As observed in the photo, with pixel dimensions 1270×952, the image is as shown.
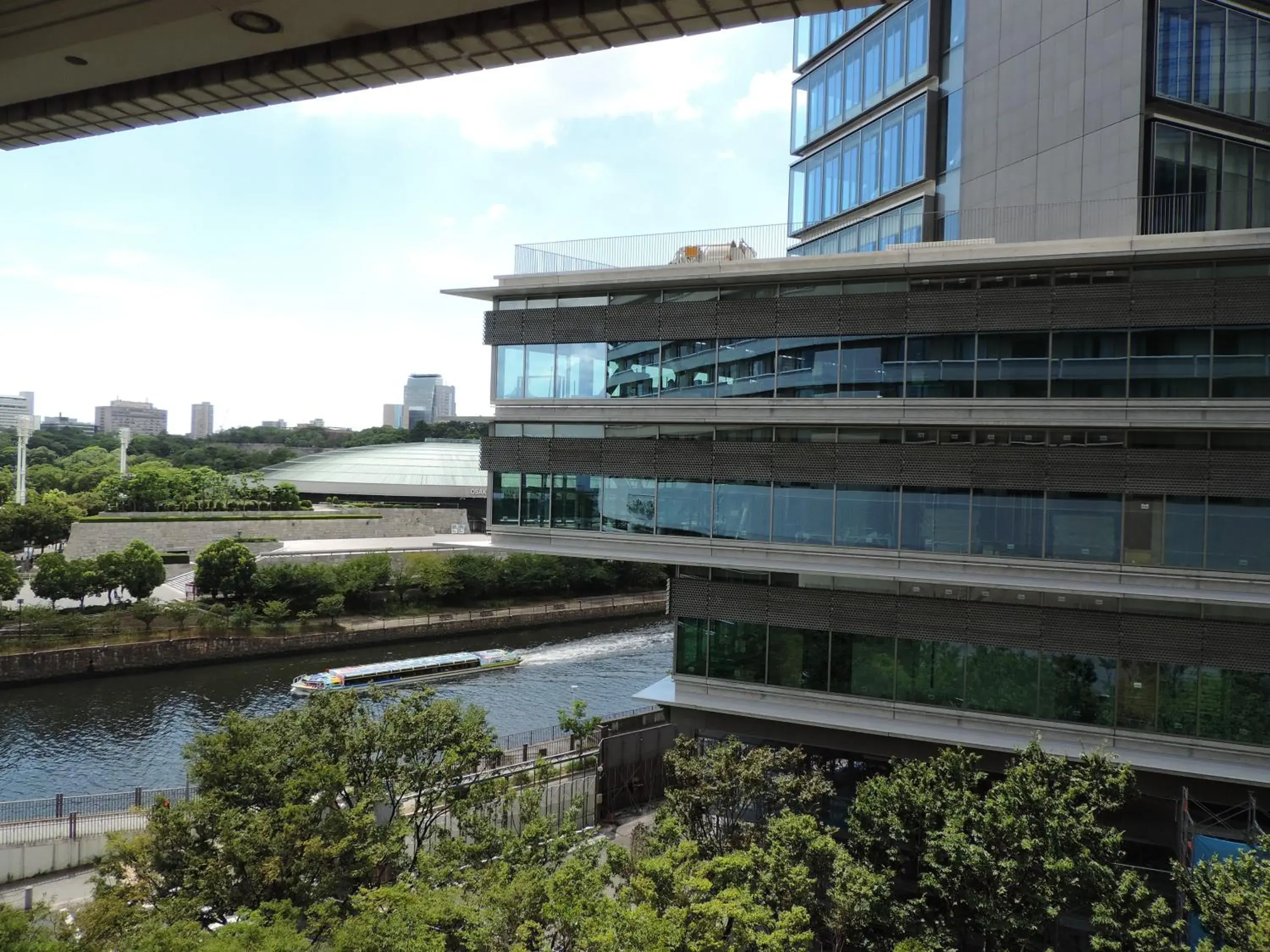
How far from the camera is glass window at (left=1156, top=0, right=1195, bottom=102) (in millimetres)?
18922

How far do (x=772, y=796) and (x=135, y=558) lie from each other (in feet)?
139

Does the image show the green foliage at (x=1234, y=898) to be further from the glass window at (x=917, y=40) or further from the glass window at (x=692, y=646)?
the glass window at (x=917, y=40)

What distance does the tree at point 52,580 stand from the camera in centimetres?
4422

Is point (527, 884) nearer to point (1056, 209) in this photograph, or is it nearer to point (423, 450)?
point (1056, 209)

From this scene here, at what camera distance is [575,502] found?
2094 centimetres

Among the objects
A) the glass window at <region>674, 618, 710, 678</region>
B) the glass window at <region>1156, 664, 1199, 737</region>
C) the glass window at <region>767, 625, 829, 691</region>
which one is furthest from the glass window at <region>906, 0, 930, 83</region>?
the glass window at <region>1156, 664, 1199, 737</region>

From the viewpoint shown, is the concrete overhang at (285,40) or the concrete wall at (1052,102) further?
the concrete wall at (1052,102)

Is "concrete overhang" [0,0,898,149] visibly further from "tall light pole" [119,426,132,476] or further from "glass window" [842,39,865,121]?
"tall light pole" [119,426,132,476]

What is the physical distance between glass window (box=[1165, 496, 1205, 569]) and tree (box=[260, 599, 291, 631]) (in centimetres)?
4329

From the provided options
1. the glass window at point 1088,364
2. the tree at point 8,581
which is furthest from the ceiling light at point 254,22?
the tree at point 8,581

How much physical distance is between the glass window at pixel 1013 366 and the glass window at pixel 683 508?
20.9 feet

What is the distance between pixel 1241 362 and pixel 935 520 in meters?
6.28

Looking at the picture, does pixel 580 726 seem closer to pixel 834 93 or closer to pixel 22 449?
pixel 834 93

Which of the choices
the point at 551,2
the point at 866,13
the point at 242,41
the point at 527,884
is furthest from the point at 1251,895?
the point at 866,13
